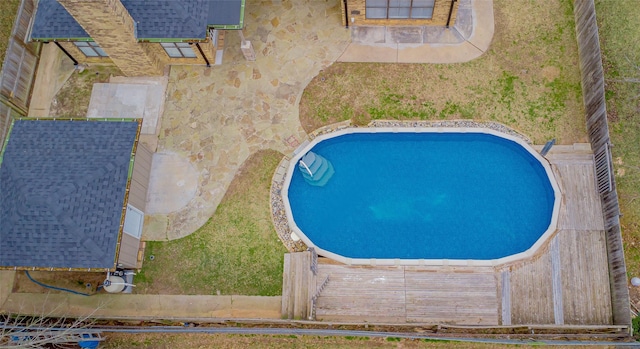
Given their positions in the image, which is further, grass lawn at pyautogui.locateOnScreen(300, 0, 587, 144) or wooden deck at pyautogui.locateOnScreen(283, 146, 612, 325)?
grass lawn at pyautogui.locateOnScreen(300, 0, 587, 144)

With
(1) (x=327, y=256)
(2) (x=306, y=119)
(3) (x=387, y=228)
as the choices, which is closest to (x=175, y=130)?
(2) (x=306, y=119)

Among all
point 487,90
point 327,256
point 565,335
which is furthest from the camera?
point 487,90

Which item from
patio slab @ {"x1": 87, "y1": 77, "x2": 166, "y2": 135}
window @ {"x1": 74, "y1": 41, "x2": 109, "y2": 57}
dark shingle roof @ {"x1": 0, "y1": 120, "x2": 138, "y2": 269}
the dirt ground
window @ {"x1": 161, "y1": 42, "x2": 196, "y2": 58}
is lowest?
the dirt ground

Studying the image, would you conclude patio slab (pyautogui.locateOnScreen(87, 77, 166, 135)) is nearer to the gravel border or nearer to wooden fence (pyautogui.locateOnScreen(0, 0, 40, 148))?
wooden fence (pyautogui.locateOnScreen(0, 0, 40, 148))

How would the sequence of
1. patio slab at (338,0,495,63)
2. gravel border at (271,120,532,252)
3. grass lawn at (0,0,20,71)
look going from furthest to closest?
patio slab at (338,0,495,63) → grass lawn at (0,0,20,71) → gravel border at (271,120,532,252)

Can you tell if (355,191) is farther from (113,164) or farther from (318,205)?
(113,164)

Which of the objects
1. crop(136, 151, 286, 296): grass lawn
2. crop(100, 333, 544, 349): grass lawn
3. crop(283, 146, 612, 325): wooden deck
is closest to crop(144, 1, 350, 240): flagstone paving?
crop(136, 151, 286, 296): grass lawn

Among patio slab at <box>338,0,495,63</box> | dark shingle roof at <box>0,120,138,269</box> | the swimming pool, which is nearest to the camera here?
dark shingle roof at <box>0,120,138,269</box>
